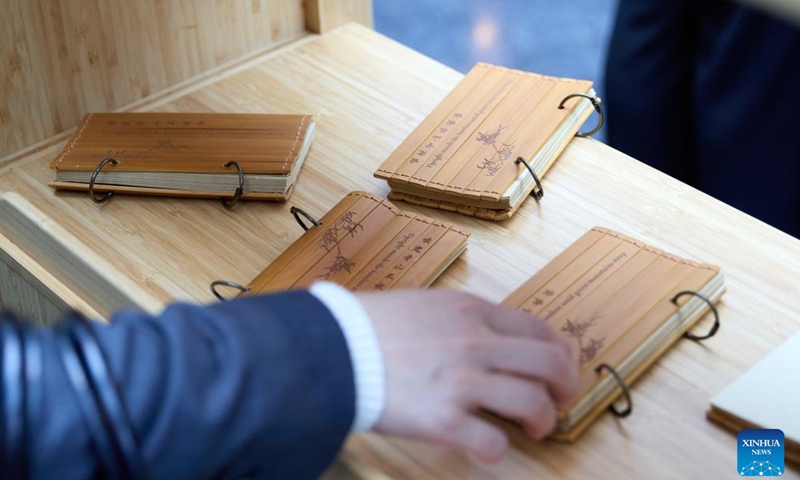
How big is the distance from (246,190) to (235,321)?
0.41 metres

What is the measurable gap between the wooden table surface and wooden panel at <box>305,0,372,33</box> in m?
0.06

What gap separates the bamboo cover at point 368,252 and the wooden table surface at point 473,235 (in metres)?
0.03

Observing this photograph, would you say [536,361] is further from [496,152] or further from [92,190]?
[92,190]

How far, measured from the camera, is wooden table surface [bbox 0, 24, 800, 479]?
0.71 meters

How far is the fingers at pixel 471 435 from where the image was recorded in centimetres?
63

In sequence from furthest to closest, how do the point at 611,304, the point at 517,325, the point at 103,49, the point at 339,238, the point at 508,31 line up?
the point at 508,31, the point at 103,49, the point at 339,238, the point at 611,304, the point at 517,325

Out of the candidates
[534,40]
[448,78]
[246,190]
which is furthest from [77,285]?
[534,40]

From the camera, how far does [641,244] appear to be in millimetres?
861

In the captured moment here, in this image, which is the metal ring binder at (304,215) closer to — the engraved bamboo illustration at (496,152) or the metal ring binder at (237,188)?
the metal ring binder at (237,188)

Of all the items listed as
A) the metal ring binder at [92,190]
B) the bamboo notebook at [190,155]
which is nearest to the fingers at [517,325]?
the bamboo notebook at [190,155]

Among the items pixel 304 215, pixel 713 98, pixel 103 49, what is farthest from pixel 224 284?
pixel 713 98

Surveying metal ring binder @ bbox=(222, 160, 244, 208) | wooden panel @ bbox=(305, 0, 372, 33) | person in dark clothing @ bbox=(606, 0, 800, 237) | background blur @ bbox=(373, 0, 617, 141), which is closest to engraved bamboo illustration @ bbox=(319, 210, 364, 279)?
metal ring binder @ bbox=(222, 160, 244, 208)

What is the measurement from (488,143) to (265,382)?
19.4 inches

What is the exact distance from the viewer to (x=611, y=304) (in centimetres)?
79
